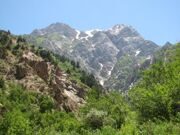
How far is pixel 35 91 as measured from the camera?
299 ft

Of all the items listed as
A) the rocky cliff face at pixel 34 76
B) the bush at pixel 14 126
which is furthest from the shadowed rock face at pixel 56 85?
the bush at pixel 14 126

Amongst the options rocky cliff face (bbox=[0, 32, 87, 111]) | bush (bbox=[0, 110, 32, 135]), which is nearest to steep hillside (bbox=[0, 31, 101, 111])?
rocky cliff face (bbox=[0, 32, 87, 111])

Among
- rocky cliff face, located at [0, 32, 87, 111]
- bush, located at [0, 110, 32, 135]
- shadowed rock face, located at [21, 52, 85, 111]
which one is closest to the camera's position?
bush, located at [0, 110, 32, 135]

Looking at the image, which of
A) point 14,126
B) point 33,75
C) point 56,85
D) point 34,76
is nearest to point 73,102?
point 56,85

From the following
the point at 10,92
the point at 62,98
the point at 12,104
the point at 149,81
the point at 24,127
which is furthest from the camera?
the point at 62,98

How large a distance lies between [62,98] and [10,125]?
119 ft

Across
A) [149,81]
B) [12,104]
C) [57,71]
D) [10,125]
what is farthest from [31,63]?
[149,81]

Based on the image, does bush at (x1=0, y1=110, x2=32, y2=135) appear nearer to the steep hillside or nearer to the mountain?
the mountain

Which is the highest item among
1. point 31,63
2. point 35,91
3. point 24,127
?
point 31,63

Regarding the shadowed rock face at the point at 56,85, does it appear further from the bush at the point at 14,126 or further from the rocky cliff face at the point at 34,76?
the bush at the point at 14,126

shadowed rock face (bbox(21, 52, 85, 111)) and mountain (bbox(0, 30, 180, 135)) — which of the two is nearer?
mountain (bbox(0, 30, 180, 135))

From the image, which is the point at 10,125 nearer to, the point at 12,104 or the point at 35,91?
the point at 12,104

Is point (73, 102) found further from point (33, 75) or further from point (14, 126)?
point (14, 126)

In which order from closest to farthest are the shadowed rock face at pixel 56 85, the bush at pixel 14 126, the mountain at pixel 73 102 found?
the mountain at pixel 73 102 < the bush at pixel 14 126 < the shadowed rock face at pixel 56 85
